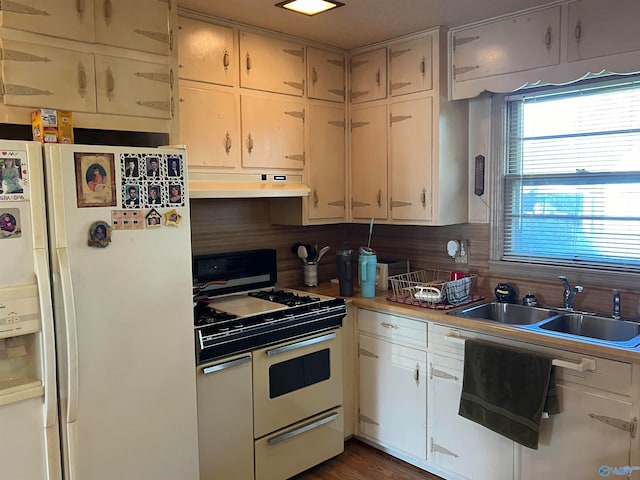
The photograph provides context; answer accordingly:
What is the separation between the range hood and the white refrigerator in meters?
0.48

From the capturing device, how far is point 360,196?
11.5 feet

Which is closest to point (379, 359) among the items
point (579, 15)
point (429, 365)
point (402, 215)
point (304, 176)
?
point (429, 365)

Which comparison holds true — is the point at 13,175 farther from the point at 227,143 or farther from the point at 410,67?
the point at 410,67

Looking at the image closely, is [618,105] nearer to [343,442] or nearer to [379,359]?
[379,359]

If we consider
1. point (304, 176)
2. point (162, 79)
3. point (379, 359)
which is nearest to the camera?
point (162, 79)

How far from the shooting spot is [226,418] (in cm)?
254

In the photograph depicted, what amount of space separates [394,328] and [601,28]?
1786 millimetres

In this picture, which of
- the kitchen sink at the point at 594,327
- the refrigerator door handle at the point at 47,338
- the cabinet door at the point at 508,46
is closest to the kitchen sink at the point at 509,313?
the kitchen sink at the point at 594,327

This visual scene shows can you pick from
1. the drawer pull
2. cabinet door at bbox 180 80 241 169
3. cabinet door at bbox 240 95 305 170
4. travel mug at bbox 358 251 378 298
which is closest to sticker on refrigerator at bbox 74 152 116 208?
cabinet door at bbox 180 80 241 169

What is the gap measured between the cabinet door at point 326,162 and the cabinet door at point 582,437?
1692mm

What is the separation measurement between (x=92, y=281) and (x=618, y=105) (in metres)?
2.57

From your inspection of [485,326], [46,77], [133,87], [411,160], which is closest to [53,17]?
[46,77]

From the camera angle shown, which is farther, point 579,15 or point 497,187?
point 497,187

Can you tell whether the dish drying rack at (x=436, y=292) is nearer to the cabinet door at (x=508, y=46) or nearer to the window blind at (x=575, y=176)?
the window blind at (x=575, y=176)
